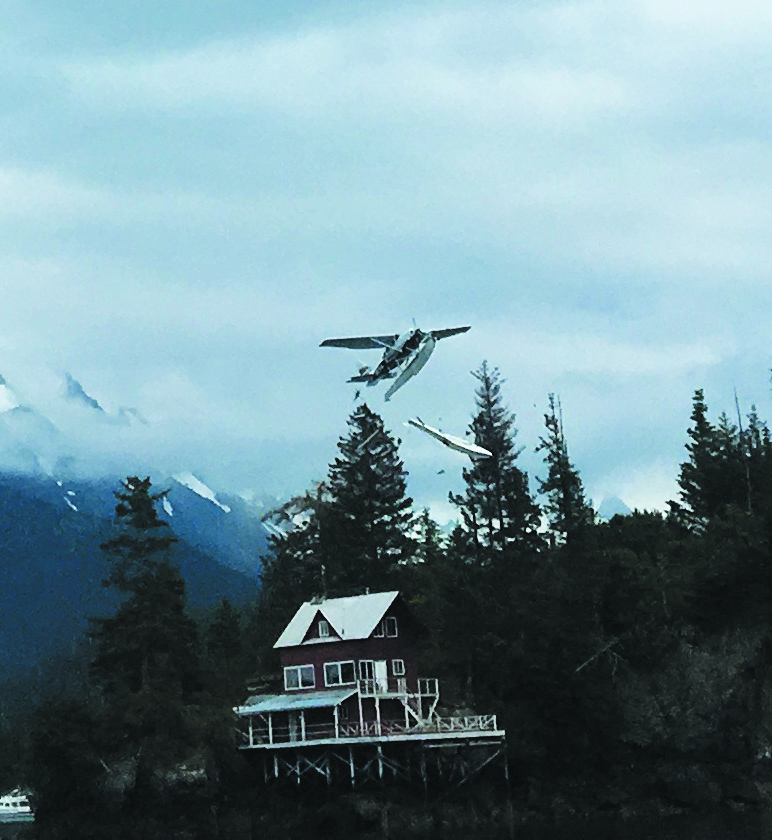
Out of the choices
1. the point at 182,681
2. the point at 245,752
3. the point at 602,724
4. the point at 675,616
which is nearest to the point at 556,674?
the point at 602,724

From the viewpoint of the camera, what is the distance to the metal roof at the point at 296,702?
61.7 m

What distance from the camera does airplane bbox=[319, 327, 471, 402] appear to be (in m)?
35.0

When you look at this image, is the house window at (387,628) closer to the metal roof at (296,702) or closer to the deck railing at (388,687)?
the deck railing at (388,687)

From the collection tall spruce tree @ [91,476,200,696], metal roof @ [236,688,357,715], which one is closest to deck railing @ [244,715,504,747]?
metal roof @ [236,688,357,715]

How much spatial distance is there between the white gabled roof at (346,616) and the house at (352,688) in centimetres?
5

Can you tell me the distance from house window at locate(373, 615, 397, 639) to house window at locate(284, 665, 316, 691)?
4.01 m

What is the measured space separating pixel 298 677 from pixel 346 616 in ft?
13.5

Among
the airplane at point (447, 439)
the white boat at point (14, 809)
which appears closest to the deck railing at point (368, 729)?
the airplane at point (447, 439)

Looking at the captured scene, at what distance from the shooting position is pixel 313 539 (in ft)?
287

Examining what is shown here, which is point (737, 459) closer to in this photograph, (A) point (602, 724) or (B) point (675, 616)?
(B) point (675, 616)

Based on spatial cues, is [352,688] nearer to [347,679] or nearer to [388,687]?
[347,679]

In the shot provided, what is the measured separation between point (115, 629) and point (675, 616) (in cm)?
3134

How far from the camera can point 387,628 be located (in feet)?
213

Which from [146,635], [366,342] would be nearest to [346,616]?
[146,635]
